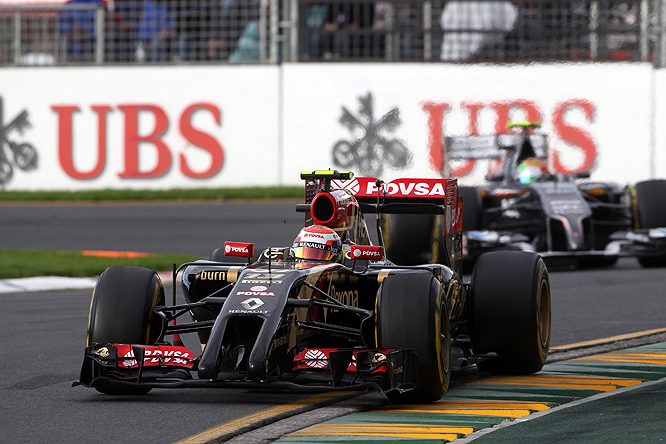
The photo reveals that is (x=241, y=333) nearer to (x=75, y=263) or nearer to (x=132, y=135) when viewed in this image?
(x=75, y=263)

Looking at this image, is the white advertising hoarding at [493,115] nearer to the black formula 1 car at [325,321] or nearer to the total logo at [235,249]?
the black formula 1 car at [325,321]

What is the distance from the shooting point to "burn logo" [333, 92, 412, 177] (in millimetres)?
21531

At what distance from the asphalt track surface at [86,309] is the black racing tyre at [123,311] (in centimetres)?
33

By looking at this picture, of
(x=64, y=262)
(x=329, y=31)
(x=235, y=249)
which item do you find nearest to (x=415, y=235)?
(x=235, y=249)

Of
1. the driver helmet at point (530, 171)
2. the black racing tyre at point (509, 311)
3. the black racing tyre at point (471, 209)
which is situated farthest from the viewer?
the driver helmet at point (530, 171)

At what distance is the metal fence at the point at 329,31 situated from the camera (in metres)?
22.0

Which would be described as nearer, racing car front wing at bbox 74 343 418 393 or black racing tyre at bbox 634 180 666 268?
racing car front wing at bbox 74 343 418 393

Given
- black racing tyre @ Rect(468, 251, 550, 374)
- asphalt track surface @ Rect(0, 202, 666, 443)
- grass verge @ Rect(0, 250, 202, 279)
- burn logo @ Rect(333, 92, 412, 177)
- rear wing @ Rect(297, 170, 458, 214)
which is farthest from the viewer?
burn logo @ Rect(333, 92, 412, 177)

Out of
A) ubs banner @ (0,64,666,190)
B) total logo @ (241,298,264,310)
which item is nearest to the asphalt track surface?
total logo @ (241,298,264,310)

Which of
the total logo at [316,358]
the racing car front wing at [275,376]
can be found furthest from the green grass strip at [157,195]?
the total logo at [316,358]

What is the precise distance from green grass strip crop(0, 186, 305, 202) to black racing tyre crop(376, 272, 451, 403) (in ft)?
49.2

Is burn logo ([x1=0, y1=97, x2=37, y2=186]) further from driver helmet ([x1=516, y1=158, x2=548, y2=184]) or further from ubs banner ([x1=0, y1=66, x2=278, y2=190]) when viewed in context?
driver helmet ([x1=516, y1=158, x2=548, y2=184])

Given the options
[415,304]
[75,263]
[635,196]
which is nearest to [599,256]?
[635,196]

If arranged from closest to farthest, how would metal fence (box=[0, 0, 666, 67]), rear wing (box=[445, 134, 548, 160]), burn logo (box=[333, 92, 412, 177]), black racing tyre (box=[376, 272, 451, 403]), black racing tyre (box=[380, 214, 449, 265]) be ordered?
black racing tyre (box=[376, 272, 451, 403]), black racing tyre (box=[380, 214, 449, 265]), rear wing (box=[445, 134, 548, 160]), burn logo (box=[333, 92, 412, 177]), metal fence (box=[0, 0, 666, 67])
